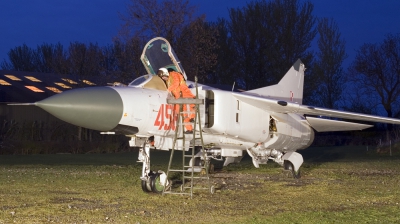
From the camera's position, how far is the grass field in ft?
27.9

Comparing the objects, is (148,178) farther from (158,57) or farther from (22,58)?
(22,58)

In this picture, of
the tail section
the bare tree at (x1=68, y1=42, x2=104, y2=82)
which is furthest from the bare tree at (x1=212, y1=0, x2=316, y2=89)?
the tail section

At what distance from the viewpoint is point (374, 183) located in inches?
529

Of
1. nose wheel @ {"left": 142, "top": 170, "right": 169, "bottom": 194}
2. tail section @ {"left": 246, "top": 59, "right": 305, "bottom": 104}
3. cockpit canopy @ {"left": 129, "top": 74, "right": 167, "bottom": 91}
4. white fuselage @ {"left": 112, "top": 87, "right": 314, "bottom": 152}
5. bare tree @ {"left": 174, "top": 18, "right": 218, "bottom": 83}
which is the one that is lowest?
nose wheel @ {"left": 142, "top": 170, "right": 169, "bottom": 194}

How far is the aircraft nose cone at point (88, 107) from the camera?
32.7 feet

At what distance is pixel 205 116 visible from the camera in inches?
482

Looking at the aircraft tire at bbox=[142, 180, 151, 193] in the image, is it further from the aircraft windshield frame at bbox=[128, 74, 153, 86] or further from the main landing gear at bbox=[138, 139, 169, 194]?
the aircraft windshield frame at bbox=[128, 74, 153, 86]

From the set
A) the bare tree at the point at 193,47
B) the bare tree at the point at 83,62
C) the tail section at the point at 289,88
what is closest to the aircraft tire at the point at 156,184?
the tail section at the point at 289,88

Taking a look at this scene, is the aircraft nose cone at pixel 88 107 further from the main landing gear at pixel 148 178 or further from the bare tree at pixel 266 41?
the bare tree at pixel 266 41

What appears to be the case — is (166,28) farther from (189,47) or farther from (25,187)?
(25,187)

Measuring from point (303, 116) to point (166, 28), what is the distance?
14.7 meters

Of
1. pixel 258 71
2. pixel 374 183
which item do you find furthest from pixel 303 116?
pixel 258 71

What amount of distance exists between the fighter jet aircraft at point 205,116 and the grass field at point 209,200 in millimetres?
810

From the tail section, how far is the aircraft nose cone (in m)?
5.84
